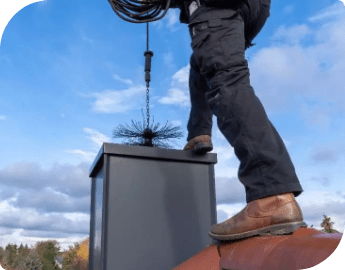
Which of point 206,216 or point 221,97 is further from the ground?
point 221,97

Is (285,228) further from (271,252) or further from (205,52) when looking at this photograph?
(205,52)

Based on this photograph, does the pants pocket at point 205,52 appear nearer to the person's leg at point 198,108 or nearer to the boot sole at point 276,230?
the person's leg at point 198,108

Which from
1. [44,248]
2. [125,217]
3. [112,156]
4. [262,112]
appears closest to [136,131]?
[112,156]

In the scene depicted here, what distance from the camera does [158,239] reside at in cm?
118

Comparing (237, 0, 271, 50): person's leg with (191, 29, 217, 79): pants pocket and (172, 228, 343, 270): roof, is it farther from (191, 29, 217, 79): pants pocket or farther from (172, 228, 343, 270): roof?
(172, 228, 343, 270): roof

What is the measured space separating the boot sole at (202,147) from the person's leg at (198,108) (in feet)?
0.15

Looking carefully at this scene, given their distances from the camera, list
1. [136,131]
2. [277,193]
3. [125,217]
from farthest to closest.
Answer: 1. [136,131]
2. [125,217]
3. [277,193]

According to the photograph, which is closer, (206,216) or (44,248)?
(206,216)

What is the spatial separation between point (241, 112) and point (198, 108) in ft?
1.59

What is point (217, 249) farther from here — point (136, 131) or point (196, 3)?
point (136, 131)

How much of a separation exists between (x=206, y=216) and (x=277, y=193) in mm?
521

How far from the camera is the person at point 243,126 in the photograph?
813mm

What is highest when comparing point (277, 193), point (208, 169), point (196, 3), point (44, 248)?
point (196, 3)

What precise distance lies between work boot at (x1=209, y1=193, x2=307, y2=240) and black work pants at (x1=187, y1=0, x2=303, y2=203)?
19 mm
